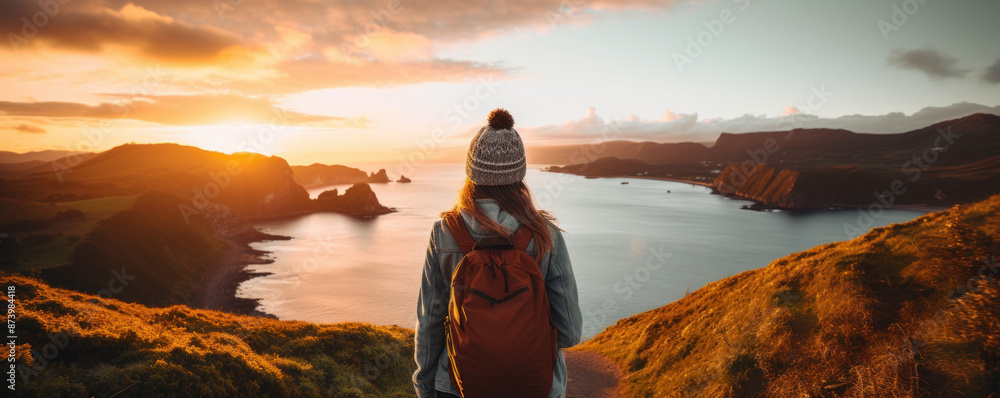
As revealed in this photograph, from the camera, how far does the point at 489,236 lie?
242 cm

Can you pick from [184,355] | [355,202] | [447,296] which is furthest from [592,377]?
[355,202]

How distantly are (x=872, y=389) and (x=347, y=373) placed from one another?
41.4 ft

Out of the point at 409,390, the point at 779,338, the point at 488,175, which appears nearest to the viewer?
the point at 488,175

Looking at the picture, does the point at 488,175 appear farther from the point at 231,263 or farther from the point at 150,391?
the point at 231,263


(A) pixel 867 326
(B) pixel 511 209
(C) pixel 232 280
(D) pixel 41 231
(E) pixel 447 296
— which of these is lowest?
(C) pixel 232 280

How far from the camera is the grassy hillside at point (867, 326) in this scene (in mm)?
6875

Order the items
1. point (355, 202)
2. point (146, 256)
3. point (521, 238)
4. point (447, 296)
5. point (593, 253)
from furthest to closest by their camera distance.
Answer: point (355, 202)
point (593, 253)
point (146, 256)
point (447, 296)
point (521, 238)

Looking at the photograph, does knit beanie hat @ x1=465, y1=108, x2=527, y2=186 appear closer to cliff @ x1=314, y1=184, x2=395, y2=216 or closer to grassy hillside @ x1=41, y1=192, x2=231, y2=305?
grassy hillside @ x1=41, y1=192, x2=231, y2=305

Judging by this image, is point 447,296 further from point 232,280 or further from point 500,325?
point 232,280

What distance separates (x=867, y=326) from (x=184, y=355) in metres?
14.4

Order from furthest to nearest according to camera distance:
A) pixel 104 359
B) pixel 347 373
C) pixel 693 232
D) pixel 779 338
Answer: pixel 693 232 < pixel 347 373 < pixel 779 338 < pixel 104 359

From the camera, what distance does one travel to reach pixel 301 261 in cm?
8181

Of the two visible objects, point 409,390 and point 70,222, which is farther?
point 70,222

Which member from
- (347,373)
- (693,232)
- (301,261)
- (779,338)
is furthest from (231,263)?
(693,232)
